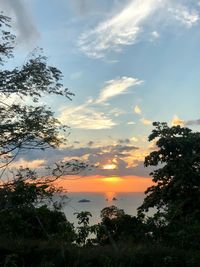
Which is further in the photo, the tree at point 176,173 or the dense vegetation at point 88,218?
the tree at point 176,173

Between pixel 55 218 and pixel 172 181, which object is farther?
pixel 172 181

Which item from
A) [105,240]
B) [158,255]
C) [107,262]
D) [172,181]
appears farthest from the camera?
[172,181]

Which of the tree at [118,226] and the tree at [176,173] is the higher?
the tree at [176,173]

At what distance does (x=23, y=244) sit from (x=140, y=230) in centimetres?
552

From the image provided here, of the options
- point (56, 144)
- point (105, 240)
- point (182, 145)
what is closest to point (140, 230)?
point (105, 240)

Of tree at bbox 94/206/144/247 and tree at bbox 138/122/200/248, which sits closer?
tree at bbox 94/206/144/247

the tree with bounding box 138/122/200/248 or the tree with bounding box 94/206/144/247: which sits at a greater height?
the tree with bounding box 138/122/200/248

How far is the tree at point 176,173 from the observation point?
19766 millimetres

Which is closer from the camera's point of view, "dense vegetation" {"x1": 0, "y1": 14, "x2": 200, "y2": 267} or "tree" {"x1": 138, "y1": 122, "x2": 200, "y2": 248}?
"dense vegetation" {"x1": 0, "y1": 14, "x2": 200, "y2": 267}

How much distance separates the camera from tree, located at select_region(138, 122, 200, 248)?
19.8 m

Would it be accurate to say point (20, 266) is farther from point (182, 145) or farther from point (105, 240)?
point (182, 145)

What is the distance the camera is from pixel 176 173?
20.4 meters

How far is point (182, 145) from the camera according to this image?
2091 cm

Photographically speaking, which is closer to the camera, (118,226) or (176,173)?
(118,226)
